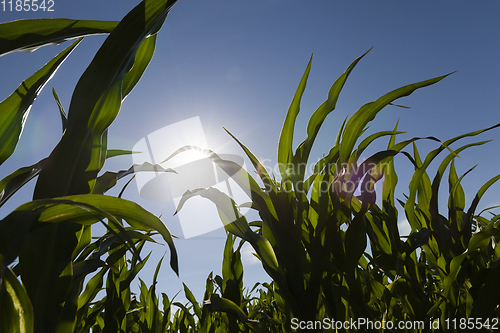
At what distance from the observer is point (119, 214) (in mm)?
435

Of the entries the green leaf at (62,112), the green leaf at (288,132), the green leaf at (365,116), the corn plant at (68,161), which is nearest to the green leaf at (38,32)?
the corn plant at (68,161)

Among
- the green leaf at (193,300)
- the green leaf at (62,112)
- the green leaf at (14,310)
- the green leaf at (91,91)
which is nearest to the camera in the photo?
the green leaf at (14,310)

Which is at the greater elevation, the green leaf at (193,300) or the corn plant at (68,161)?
the corn plant at (68,161)

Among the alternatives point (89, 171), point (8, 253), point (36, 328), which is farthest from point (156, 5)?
point (36, 328)

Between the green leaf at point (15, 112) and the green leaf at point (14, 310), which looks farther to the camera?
the green leaf at point (15, 112)

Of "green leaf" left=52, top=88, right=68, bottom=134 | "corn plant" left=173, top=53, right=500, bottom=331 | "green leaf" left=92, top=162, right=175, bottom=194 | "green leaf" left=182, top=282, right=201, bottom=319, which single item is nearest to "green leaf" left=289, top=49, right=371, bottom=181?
"corn plant" left=173, top=53, right=500, bottom=331

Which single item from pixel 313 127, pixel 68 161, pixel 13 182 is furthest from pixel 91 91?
pixel 313 127

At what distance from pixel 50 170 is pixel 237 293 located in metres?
0.85

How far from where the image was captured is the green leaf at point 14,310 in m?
0.35

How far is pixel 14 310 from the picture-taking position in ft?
1.18

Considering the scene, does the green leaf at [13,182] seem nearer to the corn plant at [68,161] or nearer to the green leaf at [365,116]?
the corn plant at [68,161]

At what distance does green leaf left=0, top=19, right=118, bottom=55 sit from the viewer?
1.47ft

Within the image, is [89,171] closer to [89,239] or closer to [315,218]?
[89,239]

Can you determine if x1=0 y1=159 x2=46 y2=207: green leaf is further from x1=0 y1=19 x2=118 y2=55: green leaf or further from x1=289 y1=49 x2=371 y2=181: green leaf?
x1=289 y1=49 x2=371 y2=181: green leaf
